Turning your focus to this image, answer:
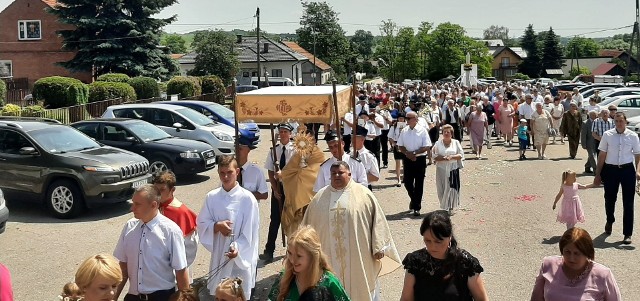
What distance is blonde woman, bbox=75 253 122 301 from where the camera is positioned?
403cm

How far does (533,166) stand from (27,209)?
40.2 ft

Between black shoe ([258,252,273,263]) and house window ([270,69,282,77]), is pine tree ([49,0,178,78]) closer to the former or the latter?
house window ([270,69,282,77])

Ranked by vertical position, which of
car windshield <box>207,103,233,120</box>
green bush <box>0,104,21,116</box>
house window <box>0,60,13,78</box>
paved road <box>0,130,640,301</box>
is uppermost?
house window <box>0,60,13,78</box>

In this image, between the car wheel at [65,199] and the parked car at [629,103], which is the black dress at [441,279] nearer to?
the car wheel at [65,199]

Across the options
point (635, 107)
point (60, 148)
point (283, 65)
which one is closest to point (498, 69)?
point (283, 65)

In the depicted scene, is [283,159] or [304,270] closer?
[304,270]

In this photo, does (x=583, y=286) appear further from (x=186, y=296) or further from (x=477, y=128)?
(x=477, y=128)

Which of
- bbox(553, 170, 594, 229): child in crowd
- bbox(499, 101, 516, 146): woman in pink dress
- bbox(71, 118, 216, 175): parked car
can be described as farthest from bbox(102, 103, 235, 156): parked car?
bbox(553, 170, 594, 229): child in crowd

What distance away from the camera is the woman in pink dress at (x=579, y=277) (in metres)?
4.65

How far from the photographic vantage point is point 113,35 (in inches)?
1597

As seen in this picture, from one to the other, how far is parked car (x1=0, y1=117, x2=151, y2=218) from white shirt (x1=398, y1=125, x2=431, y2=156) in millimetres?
4822

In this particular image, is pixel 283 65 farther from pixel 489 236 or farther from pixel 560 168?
pixel 489 236

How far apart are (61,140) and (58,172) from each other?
1042mm

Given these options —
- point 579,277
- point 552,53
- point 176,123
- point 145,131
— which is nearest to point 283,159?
point 579,277
